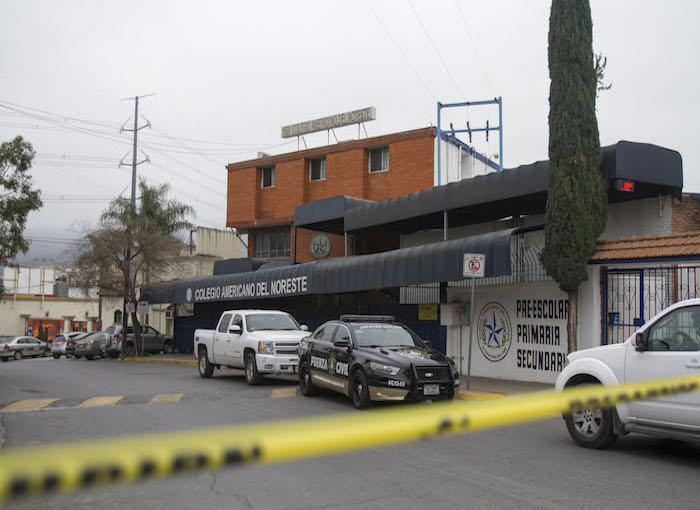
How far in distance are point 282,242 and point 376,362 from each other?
24797 millimetres

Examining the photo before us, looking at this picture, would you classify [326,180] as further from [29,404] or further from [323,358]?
[29,404]

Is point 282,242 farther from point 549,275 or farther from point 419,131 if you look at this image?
point 549,275

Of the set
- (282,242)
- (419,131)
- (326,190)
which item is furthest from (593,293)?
(282,242)

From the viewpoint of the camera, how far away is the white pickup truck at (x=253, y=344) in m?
15.9

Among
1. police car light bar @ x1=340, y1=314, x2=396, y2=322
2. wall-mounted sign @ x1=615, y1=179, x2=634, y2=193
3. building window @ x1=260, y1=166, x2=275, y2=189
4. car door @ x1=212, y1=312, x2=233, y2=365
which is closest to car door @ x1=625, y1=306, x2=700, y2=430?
police car light bar @ x1=340, y1=314, x2=396, y2=322

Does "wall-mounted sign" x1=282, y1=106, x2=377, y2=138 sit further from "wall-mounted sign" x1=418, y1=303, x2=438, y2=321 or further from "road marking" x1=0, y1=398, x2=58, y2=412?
"road marking" x1=0, y1=398, x2=58, y2=412

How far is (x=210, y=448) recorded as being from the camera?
196 cm

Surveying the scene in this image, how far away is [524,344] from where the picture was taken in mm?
16953

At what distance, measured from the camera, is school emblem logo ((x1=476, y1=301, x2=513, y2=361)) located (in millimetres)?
17531

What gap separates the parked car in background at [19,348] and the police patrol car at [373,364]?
31.5 meters

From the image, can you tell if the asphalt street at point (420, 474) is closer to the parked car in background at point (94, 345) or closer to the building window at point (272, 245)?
the parked car in background at point (94, 345)

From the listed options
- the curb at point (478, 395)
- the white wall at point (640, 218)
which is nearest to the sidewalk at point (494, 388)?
the curb at point (478, 395)

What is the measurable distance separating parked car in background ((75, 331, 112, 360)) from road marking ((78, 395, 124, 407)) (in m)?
20.2

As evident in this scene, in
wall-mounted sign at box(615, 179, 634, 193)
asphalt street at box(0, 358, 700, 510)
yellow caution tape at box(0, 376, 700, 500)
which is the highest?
wall-mounted sign at box(615, 179, 634, 193)
